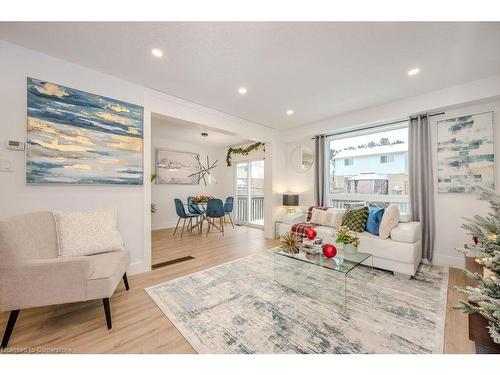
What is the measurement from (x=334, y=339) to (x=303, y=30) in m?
2.56

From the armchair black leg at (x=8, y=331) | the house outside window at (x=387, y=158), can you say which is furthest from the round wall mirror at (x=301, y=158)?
the armchair black leg at (x=8, y=331)

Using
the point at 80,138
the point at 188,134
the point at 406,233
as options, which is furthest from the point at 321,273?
the point at 188,134

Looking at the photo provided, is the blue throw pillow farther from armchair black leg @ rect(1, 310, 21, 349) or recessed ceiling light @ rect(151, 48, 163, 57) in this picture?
armchair black leg @ rect(1, 310, 21, 349)

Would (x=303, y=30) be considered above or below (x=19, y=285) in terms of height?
above

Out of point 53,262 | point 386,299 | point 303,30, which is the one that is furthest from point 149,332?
point 303,30

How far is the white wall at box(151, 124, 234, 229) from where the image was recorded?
226 inches

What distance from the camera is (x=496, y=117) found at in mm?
2729

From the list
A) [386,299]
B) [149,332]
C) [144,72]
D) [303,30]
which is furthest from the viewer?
[144,72]

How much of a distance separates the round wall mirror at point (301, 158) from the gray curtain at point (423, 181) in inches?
74.5

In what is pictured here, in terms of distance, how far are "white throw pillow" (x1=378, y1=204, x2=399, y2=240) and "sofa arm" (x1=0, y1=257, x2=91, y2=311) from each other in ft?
11.1

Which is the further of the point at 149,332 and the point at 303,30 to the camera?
the point at 303,30

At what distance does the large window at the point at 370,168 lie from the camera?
11.8 feet
